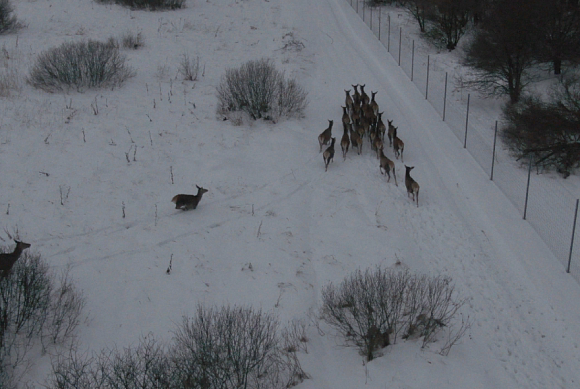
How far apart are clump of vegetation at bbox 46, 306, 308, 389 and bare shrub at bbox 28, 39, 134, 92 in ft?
40.6

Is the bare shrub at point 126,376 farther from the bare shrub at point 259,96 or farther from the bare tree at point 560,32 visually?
the bare tree at point 560,32

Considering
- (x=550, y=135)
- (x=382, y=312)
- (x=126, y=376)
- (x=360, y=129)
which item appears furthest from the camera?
(x=360, y=129)

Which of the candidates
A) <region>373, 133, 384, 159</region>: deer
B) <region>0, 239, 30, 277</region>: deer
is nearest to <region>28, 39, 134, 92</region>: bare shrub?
<region>373, 133, 384, 159</region>: deer

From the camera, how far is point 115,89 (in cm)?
1825

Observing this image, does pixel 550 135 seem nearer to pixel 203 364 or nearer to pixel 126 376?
pixel 203 364

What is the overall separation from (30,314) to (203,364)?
306 cm

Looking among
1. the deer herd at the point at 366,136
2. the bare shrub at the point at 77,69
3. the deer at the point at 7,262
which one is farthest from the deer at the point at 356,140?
the deer at the point at 7,262

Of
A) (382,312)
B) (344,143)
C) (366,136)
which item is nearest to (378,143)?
(344,143)

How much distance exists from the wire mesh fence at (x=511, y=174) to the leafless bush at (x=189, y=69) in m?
8.75

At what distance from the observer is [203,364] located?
6.56 meters

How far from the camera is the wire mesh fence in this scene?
11.9 metres

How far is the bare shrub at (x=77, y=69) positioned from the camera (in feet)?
57.9

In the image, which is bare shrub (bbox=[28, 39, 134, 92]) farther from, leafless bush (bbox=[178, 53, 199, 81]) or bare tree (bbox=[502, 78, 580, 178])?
bare tree (bbox=[502, 78, 580, 178])

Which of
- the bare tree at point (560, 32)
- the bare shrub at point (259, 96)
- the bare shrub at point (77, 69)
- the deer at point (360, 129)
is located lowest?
the deer at point (360, 129)
